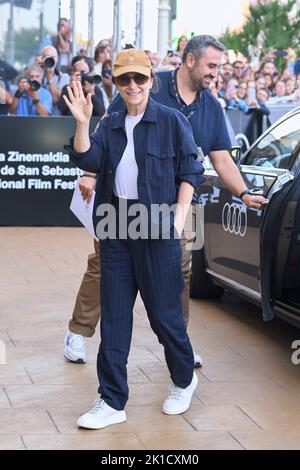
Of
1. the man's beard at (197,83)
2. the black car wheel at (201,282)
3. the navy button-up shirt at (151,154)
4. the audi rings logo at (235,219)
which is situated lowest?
the black car wheel at (201,282)

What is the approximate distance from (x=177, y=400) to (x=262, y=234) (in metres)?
1.14

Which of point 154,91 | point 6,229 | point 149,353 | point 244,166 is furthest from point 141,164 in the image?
point 6,229

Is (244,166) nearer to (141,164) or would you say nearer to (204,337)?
(204,337)

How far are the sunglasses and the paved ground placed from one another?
5.33 ft

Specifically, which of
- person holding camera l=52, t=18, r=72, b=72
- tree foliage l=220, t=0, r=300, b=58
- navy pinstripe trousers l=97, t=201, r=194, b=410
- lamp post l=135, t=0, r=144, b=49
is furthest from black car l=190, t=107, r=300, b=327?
tree foliage l=220, t=0, r=300, b=58

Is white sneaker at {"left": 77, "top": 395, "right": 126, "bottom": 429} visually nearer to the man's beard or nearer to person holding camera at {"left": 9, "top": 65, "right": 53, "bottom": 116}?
the man's beard

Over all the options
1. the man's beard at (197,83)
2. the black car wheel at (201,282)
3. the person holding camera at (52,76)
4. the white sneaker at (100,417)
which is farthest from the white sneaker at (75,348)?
the person holding camera at (52,76)

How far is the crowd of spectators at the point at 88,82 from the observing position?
1312cm

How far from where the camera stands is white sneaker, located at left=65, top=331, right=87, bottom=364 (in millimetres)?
6375

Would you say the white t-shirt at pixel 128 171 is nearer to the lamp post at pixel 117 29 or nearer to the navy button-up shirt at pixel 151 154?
the navy button-up shirt at pixel 151 154

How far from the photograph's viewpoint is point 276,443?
4.93m

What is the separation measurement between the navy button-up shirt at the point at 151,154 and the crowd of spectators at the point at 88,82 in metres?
6.03

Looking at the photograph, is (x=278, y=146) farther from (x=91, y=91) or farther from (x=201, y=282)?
(x=91, y=91)

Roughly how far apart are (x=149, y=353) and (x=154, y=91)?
5.94ft
